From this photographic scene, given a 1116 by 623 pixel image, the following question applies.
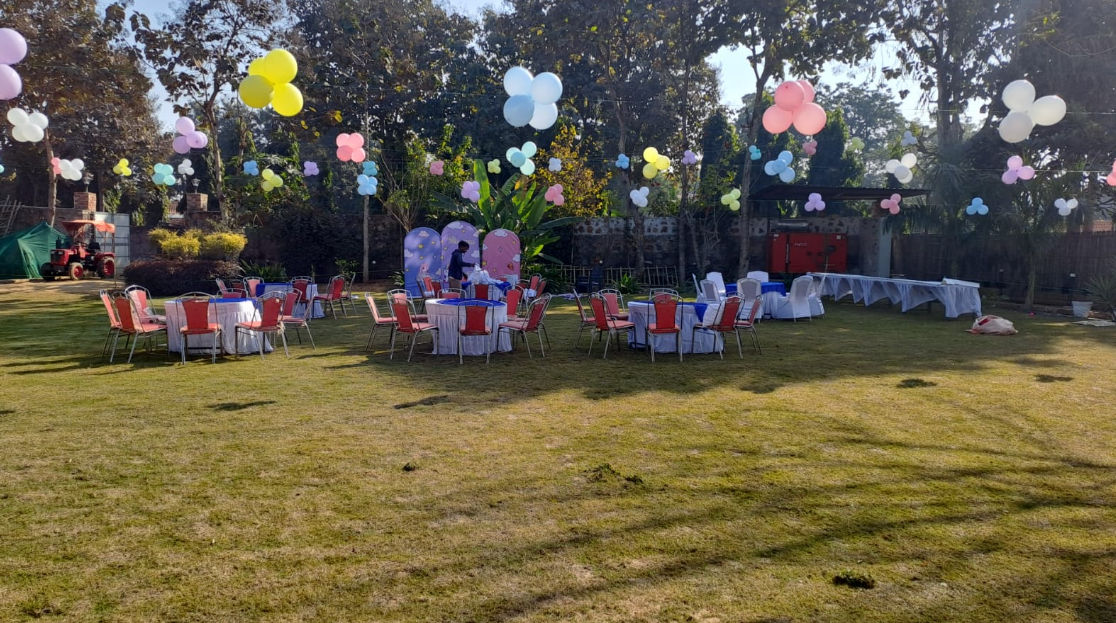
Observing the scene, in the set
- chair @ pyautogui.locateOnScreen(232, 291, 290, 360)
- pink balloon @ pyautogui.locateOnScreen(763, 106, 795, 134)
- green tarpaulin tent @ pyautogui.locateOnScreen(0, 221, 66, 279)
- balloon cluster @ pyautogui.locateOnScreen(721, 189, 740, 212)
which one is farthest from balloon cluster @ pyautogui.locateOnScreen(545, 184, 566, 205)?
green tarpaulin tent @ pyautogui.locateOnScreen(0, 221, 66, 279)

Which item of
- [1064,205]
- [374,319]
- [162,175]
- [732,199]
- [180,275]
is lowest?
[374,319]

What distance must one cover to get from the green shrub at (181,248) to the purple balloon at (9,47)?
35.9ft

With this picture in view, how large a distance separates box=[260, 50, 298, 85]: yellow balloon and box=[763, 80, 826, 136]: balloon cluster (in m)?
6.54

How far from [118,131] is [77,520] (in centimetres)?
3138

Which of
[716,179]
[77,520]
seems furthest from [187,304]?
[716,179]

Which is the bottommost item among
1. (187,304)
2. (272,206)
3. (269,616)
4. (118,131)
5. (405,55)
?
(269,616)

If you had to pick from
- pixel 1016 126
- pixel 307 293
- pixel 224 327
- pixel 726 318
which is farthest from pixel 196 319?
pixel 1016 126

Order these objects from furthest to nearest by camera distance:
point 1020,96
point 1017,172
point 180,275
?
1. point 180,275
2. point 1017,172
3. point 1020,96

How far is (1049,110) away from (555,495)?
397 inches

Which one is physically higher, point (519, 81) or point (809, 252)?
point (519, 81)

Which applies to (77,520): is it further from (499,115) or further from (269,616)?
(499,115)

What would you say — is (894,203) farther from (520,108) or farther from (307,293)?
(307,293)

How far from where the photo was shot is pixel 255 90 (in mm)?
9195

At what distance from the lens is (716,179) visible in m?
20.7
